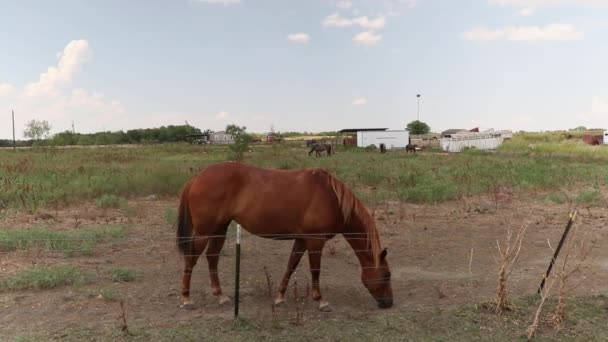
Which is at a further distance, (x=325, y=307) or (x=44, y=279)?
(x=44, y=279)

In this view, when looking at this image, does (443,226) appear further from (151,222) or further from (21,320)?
(21,320)

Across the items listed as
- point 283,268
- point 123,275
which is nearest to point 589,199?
point 283,268

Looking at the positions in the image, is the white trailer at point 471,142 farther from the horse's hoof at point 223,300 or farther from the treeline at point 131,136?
the treeline at point 131,136

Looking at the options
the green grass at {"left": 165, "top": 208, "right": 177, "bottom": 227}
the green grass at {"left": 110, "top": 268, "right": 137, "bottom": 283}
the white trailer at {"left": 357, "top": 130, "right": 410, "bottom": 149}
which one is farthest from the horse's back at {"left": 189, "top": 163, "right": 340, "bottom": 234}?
the white trailer at {"left": 357, "top": 130, "right": 410, "bottom": 149}

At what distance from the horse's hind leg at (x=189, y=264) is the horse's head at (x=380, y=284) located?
203 cm

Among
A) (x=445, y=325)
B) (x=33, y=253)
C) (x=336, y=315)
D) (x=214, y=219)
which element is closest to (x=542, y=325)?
(x=445, y=325)

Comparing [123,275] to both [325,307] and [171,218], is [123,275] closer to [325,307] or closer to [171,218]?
[325,307]

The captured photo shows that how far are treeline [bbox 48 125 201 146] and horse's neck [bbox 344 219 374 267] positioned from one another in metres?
67.2

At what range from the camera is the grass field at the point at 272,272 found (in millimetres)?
4402

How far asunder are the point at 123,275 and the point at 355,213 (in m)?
3.42

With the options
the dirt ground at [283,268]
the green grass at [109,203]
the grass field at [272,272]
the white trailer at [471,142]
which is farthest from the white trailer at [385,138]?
the green grass at [109,203]

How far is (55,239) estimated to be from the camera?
24.0 feet

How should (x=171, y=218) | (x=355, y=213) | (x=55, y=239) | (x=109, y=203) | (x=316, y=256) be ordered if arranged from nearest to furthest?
(x=316, y=256) → (x=355, y=213) → (x=55, y=239) → (x=171, y=218) → (x=109, y=203)

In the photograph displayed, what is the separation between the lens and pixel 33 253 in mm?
6930
